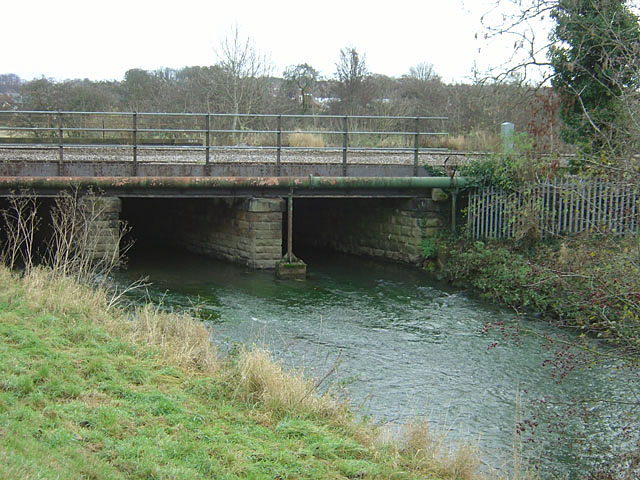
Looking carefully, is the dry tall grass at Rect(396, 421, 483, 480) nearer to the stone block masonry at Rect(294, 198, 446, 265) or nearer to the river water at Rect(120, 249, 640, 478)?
the river water at Rect(120, 249, 640, 478)

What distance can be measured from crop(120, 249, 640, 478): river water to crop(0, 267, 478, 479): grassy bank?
920 mm

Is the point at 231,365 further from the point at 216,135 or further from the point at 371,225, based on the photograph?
the point at 216,135

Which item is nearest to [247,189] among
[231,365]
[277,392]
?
[231,365]

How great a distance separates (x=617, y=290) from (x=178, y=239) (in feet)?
48.5

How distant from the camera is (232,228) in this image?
1677 centimetres

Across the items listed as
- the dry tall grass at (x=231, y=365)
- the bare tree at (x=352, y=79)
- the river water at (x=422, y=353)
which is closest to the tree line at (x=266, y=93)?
the bare tree at (x=352, y=79)

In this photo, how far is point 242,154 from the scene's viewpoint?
19828 mm

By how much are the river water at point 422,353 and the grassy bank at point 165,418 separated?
36.2 inches

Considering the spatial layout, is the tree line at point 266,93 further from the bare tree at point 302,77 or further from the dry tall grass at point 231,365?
the dry tall grass at point 231,365

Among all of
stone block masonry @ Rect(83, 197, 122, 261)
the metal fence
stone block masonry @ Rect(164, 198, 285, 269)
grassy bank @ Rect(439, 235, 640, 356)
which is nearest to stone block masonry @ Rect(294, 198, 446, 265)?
grassy bank @ Rect(439, 235, 640, 356)

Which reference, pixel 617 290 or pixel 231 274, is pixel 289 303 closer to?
pixel 231 274

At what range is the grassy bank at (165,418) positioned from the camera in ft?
15.4

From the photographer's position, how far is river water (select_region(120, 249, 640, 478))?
7191 mm

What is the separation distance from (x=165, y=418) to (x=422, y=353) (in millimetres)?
5064
